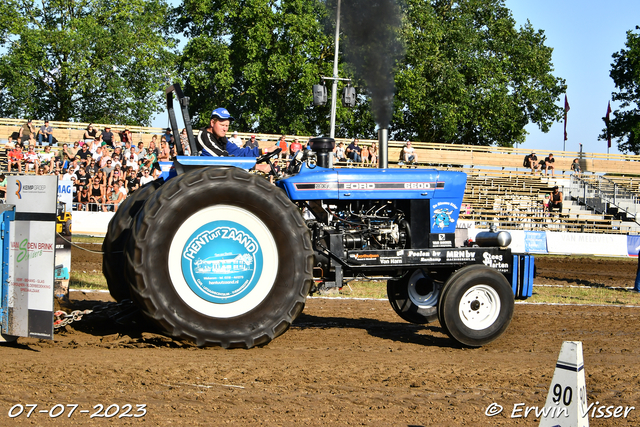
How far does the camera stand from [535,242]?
65.8ft

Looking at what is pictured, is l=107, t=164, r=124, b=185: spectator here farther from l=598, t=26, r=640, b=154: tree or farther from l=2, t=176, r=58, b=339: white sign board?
l=598, t=26, r=640, b=154: tree

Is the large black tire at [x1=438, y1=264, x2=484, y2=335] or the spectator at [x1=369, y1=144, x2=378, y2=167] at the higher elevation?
the spectator at [x1=369, y1=144, x2=378, y2=167]

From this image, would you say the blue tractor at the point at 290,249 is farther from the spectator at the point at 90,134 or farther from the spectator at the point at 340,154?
the spectator at the point at 340,154

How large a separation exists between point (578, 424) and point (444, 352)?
108 inches

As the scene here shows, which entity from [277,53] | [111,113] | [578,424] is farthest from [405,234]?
[111,113]

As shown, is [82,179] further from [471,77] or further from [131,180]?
[471,77]

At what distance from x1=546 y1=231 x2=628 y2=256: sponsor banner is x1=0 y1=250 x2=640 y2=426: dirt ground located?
14.0 m

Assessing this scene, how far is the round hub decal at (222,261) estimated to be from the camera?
5098 millimetres

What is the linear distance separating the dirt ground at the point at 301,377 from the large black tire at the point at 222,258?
27cm

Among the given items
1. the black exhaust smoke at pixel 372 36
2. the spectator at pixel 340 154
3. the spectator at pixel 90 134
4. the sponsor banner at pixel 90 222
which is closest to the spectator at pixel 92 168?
the sponsor banner at pixel 90 222

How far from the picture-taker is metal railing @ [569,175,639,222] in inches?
1045

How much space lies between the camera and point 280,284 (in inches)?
206

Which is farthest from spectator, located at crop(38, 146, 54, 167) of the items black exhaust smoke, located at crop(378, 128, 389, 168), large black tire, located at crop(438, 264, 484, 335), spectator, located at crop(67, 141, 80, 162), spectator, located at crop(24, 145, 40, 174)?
large black tire, located at crop(438, 264, 484, 335)

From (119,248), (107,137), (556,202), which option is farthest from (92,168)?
(556,202)
